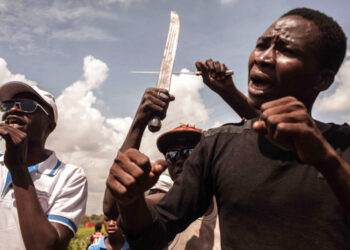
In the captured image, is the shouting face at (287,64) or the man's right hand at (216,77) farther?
the man's right hand at (216,77)

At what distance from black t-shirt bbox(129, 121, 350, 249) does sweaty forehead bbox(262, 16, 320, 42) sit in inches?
20.3

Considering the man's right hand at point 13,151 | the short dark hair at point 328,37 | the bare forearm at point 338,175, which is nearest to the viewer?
the bare forearm at point 338,175

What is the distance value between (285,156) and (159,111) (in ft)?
3.70

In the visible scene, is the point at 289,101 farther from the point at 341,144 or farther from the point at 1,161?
the point at 1,161

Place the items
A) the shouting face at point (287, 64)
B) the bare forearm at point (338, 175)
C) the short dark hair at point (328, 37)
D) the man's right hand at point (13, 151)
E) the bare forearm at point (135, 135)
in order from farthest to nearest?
1. the bare forearm at point (135, 135)
2. the man's right hand at point (13, 151)
3. the short dark hair at point (328, 37)
4. the shouting face at point (287, 64)
5. the bare forearm at point (338, 175)

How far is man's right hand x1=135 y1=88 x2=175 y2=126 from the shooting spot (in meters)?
2.41

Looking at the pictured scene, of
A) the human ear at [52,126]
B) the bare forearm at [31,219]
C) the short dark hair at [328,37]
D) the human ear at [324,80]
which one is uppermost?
the short dark hair at [328,37]

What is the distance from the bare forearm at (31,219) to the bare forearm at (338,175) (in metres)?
1.96

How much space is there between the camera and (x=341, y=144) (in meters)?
1.68

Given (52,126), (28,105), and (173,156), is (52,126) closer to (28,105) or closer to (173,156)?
(28,105)

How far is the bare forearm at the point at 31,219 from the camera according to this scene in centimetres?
241

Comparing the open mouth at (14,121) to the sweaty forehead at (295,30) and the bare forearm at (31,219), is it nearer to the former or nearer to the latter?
the bare forearm at (31,219)

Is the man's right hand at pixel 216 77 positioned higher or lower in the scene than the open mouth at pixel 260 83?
higher

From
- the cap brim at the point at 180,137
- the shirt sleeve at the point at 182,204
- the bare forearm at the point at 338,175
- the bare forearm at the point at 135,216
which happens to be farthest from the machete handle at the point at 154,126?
→ the cap brim at the point at 180,137
